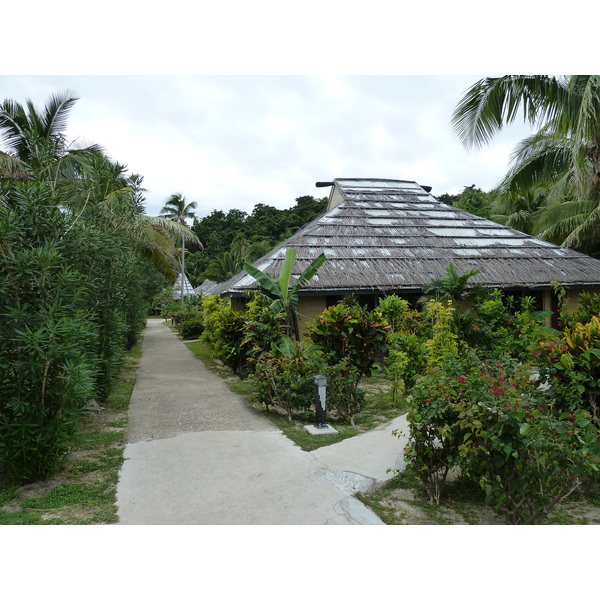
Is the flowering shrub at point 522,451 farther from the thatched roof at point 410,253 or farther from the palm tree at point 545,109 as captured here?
the thatched roof at point 410,253

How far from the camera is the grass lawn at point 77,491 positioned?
12.4ft

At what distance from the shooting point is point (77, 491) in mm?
4328

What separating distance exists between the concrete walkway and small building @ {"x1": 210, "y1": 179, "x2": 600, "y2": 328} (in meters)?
4.83

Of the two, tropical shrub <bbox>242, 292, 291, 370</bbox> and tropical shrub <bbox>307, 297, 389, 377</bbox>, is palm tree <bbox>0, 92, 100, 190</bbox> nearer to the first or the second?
tropical shrub <bbox>242, 292, 291, 370</bbox>

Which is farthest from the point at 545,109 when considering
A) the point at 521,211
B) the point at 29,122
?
the point at 521,211

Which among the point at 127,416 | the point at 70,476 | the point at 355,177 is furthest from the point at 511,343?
the point at 355,177

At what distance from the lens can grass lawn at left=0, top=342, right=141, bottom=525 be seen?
379cm

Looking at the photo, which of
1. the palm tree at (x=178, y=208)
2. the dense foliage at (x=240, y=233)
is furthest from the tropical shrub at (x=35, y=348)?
the palm tree at (x=178, y=208)

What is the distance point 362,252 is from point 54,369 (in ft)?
31.1

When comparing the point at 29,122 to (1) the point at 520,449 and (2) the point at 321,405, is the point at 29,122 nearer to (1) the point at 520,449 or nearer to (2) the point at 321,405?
(2) the point at 321,405

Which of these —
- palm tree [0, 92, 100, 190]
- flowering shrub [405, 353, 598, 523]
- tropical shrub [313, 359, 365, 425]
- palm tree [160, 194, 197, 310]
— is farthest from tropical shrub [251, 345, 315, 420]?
palm tree [160, 194, 197, 310]

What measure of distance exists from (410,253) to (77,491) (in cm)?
1081

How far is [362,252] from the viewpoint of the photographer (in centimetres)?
1270
